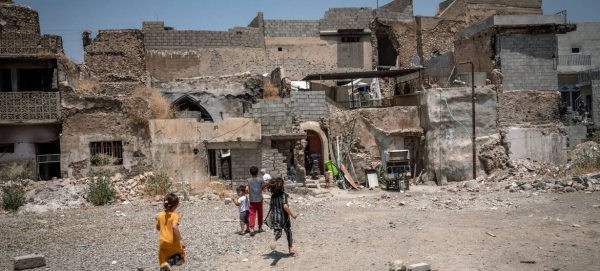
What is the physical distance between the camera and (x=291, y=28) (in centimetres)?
2880

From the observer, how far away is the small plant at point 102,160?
17.6 metres

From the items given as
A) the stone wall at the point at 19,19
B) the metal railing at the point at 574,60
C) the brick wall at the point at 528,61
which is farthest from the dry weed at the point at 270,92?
the metal railing at the point at 574,60

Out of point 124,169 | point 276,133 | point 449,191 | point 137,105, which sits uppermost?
point 137,105

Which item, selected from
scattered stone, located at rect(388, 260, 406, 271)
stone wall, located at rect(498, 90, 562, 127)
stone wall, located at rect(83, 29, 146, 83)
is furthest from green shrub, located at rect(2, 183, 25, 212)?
stone wall, located at rect(498, 90, 562, 127)

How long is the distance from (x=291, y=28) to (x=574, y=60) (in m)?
19.1

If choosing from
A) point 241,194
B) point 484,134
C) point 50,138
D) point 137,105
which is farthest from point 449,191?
point 50,138

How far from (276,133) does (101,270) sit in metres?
10.8

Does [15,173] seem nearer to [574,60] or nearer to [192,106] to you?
[192,106]

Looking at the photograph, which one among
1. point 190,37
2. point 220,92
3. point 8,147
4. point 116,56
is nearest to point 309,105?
point 220,92

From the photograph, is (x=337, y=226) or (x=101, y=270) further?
(x=337, y=226)

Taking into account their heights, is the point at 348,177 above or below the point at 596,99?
below

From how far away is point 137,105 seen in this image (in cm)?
1783

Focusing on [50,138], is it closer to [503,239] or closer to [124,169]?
[124,169]

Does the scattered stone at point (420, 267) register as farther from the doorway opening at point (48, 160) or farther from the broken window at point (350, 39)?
the broken window at point (350, 39)
